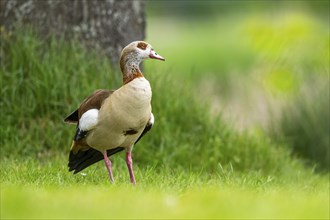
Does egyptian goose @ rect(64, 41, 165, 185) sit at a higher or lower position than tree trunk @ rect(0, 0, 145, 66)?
lower

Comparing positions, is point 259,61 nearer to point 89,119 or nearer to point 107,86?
point 107,86

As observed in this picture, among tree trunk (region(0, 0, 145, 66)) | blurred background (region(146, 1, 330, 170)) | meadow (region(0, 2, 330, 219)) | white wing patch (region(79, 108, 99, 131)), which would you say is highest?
tree trunk (region(0, 0, 145, 66))

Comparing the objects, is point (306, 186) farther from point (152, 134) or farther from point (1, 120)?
point (1, 120)

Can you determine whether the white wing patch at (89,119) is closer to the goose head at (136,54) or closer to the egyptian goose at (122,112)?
the egyptian goose at (122,112)

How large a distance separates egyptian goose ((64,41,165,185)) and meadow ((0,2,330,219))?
0.33 metres

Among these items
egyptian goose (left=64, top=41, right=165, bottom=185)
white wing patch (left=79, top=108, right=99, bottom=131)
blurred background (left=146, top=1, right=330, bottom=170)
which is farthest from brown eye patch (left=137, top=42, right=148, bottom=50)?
blurred background (left=146, top=1, right=330, bottom=170)

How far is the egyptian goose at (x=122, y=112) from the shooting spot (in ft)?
21.9

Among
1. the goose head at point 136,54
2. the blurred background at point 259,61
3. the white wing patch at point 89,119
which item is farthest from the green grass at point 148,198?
the blurred background at point 259,61

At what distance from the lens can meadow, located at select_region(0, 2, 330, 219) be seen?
5348mm

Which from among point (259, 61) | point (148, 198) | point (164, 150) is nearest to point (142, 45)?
point (148, 198)

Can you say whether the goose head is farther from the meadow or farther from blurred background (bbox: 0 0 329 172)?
blurred background (bbox: 0 0 329 172)

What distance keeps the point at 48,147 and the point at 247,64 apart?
1829 centimetres

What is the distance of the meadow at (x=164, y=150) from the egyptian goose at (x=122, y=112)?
33cm

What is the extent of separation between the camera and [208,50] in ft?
Answer: 107
